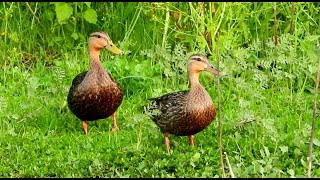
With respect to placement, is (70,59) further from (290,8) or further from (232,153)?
(232,153)

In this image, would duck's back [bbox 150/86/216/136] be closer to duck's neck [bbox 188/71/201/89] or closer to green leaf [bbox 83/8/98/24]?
duck's neck [bbox 188/71/201/89]

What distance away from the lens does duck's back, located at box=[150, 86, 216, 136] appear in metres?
6.90

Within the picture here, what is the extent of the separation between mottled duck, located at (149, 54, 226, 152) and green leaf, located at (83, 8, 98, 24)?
2503mm

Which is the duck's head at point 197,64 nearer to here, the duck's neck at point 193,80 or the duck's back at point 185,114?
the duck's neck at point 193,80

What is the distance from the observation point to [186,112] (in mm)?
6941

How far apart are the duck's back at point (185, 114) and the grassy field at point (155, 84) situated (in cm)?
15

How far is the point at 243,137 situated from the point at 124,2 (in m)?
3.08

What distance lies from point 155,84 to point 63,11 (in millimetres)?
1487

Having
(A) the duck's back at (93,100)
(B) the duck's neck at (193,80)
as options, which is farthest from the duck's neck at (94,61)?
(B) the duck's neck at (193,80)

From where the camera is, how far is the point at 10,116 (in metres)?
7.68

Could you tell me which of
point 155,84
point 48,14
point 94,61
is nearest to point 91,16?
point 48,14

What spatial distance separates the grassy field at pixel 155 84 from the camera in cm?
663

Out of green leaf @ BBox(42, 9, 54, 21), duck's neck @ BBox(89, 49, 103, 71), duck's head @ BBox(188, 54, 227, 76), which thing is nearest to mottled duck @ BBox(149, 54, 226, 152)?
duck's head @ BBox(188, 54, 227, 76)

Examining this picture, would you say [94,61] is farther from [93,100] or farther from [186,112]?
[186,112]
